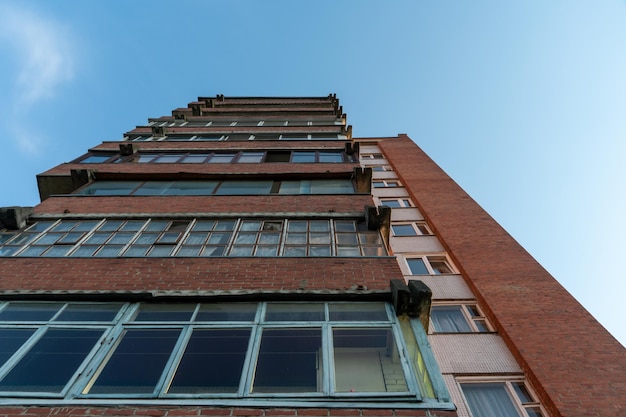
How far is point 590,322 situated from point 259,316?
7.96 metres

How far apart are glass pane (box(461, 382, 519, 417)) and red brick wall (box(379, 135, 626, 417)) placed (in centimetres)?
62

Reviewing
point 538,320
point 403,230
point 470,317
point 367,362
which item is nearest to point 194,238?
point 367,362

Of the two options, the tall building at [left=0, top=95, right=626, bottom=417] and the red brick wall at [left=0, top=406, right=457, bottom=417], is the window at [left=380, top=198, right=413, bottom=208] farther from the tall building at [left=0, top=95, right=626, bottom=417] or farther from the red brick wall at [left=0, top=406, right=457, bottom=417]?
the red brick wall at [left=0, top=406, right=457, bottom=417]

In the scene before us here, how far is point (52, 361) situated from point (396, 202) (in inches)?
525

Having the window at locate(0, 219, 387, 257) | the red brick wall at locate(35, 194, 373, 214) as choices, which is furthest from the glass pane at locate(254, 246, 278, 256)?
the red brick wall at locate(35, 194, 373, 214)

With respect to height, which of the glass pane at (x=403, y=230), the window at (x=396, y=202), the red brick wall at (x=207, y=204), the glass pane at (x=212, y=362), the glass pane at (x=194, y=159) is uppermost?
the window at (x=396, y=202)

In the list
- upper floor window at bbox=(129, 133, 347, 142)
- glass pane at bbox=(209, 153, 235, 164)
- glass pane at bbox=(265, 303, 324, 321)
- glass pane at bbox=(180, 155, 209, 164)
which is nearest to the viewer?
glass pane at bbox=(265, 303, 324, 321)

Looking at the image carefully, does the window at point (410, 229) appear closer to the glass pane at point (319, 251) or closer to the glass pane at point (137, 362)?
the glass pane at point (319, 251)

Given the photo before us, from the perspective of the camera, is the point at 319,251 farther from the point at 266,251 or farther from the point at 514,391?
the point at 514,391

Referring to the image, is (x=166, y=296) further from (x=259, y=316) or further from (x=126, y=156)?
(x=126, y=156)

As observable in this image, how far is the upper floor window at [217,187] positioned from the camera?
440 inches

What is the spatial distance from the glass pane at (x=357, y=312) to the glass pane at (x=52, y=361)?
11.4 ft

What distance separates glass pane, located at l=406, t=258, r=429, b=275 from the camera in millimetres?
11004

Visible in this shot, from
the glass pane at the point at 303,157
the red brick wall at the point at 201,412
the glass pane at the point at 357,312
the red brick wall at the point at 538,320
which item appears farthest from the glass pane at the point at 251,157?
the red brick wall at the point at 201,412
